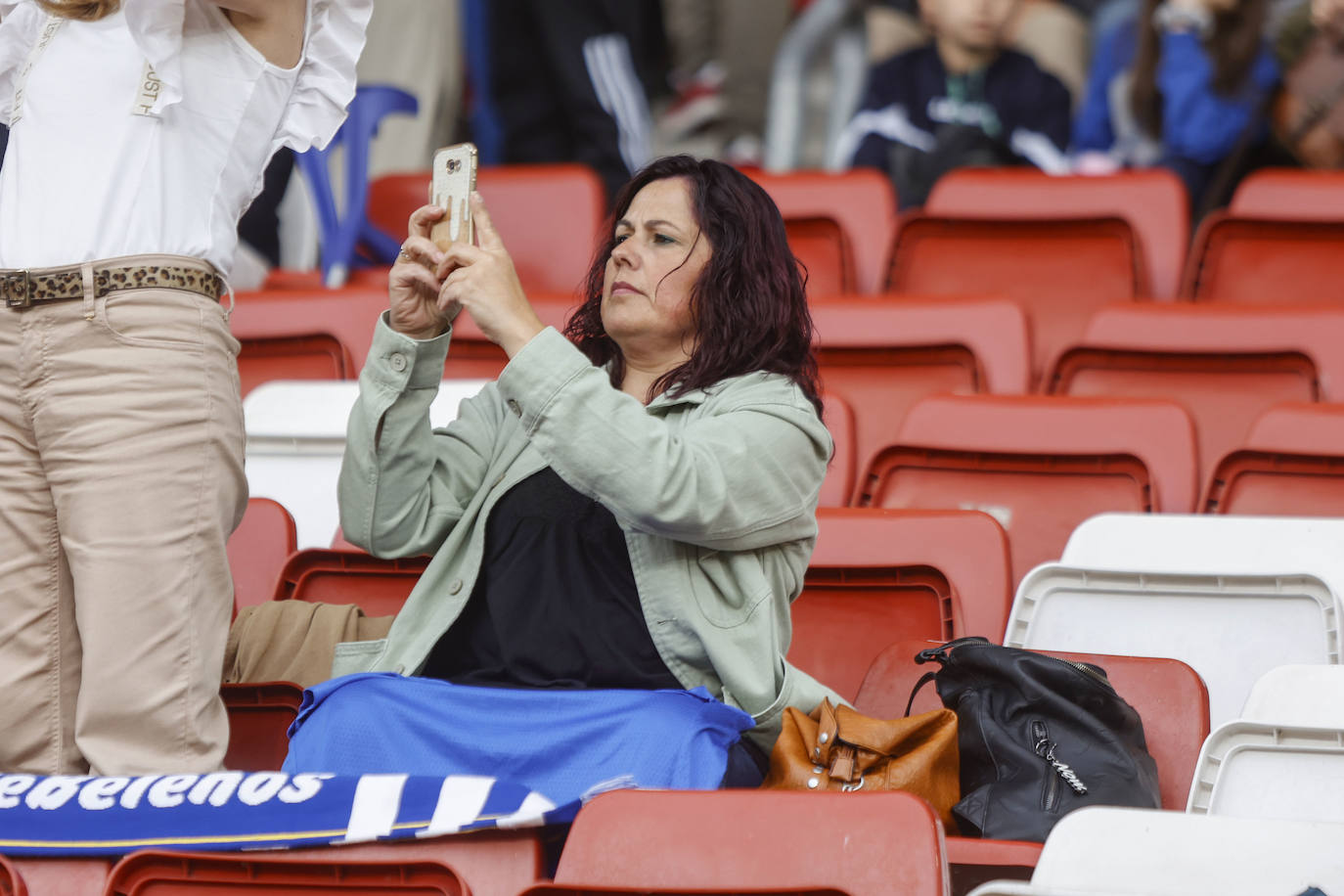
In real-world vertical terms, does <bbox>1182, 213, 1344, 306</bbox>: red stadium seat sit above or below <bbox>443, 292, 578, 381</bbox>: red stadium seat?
above

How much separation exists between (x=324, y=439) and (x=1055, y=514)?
1154 millimetres

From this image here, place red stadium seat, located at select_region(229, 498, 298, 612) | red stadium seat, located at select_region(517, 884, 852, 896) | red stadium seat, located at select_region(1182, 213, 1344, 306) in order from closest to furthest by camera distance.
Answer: red stadium seat, located at select_region(517, 884, 852, 896), red stadium seat, located at select_region(229, 498, 298, 612), red stadium seat, located at select_region(1182, 213, 1344, 306)

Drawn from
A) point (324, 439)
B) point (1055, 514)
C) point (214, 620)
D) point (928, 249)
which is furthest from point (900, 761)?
point (928, 249)

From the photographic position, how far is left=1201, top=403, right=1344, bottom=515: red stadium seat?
2484 mm

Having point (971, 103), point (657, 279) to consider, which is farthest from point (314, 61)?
point (971, 103)

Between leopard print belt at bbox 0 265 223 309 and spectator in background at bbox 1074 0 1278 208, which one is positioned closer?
leopard print belt at bbox 0 265 223 309

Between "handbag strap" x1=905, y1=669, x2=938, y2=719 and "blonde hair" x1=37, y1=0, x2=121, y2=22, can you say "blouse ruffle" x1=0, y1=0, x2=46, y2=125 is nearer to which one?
"blonde hair" x1=37, y1=0, x2=121, y2=22

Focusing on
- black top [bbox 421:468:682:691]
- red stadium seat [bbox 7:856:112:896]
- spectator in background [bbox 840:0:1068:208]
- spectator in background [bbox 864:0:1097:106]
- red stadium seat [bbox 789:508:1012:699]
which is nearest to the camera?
red stadium seat [bbox 7:856:112:896]

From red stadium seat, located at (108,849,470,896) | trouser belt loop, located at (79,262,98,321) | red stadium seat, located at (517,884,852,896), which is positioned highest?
trouser belt loop, located at (79,262,98,321)

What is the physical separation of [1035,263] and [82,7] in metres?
2.11

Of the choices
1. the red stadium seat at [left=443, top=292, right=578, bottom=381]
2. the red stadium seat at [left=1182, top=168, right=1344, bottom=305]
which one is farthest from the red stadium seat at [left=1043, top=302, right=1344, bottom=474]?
the red stadium seat at [left=443, top=292, right=578, bottom=381]

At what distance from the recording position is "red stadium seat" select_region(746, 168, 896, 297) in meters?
3.55

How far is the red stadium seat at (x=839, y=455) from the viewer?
105 inches

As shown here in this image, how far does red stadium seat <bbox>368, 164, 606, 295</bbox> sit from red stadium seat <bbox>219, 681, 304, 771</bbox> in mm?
1800
